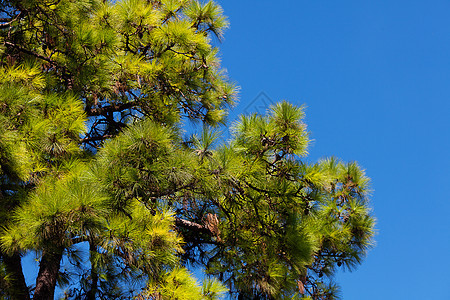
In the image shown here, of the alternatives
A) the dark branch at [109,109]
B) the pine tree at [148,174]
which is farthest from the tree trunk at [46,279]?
the dark branch at [109,109]

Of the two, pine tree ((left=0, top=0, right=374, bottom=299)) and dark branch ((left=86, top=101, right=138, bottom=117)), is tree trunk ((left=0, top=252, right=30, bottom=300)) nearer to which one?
pine tree ((left=0, top=0, right=374, bottom=299))

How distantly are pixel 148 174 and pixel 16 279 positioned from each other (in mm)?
942

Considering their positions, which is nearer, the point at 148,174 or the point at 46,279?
the point at 148,174

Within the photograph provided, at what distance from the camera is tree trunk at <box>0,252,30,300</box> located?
251 cm

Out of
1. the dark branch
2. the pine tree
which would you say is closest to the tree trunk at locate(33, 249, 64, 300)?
the pine tree

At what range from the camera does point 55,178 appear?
8.37 ft

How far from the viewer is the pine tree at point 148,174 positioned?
2.25 meters

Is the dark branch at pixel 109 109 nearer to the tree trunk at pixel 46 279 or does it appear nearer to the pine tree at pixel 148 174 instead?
the pine tree at pixel 148 174

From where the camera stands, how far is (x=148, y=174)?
226 centimetres

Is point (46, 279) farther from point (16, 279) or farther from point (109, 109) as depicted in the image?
point (109, 109)

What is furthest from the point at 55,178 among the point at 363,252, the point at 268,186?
the point at 363,252

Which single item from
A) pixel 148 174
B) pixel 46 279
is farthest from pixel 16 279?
pixel 148 174

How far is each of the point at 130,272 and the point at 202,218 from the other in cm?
69

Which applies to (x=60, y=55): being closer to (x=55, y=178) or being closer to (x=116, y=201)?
(x=55, y=178)
